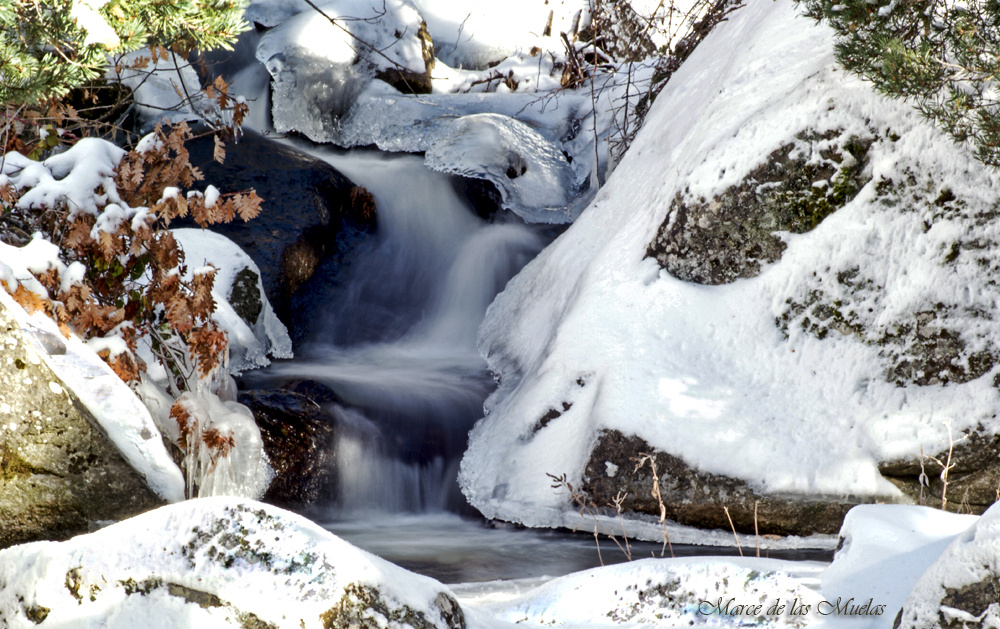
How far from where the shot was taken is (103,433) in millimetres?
3439

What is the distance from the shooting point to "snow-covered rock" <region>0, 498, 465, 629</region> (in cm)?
185

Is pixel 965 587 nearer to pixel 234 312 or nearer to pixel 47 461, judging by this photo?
pixel 47 461

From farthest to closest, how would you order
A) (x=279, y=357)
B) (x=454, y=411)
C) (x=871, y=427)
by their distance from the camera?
1. (x=279, y=357)
2. (x=454, y=411)
3. (x=871, y=427)

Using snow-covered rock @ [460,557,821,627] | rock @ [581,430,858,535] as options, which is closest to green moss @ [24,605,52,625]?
snow-covered rock @ [460,557,821,627]

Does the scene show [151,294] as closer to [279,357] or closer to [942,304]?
[279,357]

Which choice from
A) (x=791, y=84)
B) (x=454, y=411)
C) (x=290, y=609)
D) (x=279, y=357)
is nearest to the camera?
(x=290, y=609)

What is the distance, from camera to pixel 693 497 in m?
4.09

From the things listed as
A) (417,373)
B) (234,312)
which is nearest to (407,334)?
(417,373)

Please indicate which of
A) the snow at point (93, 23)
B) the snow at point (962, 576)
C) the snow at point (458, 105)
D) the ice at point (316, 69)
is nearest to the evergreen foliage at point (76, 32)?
the snow at point (93, 23)

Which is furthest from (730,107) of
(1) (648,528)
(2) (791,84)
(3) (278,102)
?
(3) (278,102)

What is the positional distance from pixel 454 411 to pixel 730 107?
2.76 meters

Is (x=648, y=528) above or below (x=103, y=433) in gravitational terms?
below

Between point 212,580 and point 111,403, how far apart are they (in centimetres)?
191

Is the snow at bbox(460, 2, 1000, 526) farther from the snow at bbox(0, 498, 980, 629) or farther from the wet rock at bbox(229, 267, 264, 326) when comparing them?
the wet rock at bbox(229, 267, 264, 326)
